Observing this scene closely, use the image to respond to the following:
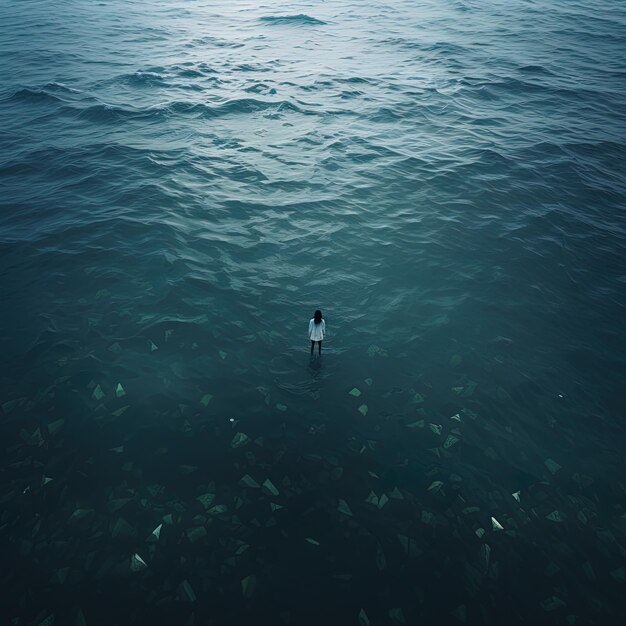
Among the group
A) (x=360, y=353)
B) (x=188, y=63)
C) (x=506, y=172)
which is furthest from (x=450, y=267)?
(x=188, y=63)

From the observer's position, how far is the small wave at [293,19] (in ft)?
244

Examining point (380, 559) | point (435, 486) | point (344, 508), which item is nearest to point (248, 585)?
point (344, 508)

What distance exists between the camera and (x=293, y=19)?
250 feet

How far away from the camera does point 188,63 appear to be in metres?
53.1

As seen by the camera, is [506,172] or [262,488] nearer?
[262,488]

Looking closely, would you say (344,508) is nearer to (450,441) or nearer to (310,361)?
(450,441)

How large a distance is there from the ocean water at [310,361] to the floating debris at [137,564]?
16 cm

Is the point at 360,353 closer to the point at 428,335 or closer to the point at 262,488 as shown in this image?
the point at 428,335

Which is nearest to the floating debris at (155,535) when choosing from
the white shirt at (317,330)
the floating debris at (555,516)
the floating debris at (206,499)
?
the floating debris at (206,499)

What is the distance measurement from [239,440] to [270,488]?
2261 mm

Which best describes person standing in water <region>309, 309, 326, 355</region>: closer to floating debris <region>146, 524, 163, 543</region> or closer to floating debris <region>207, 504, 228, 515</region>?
floating debris <region>207, 504, 228, 515</region>

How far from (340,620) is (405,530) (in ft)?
10.4

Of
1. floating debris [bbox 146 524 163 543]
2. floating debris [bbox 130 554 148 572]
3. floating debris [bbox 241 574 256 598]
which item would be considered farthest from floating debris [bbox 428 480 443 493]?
floating debris [bbox 130 554 148 572]

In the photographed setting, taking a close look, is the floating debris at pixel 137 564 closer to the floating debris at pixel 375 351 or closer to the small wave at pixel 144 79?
the floating debris at pixel 375 351
